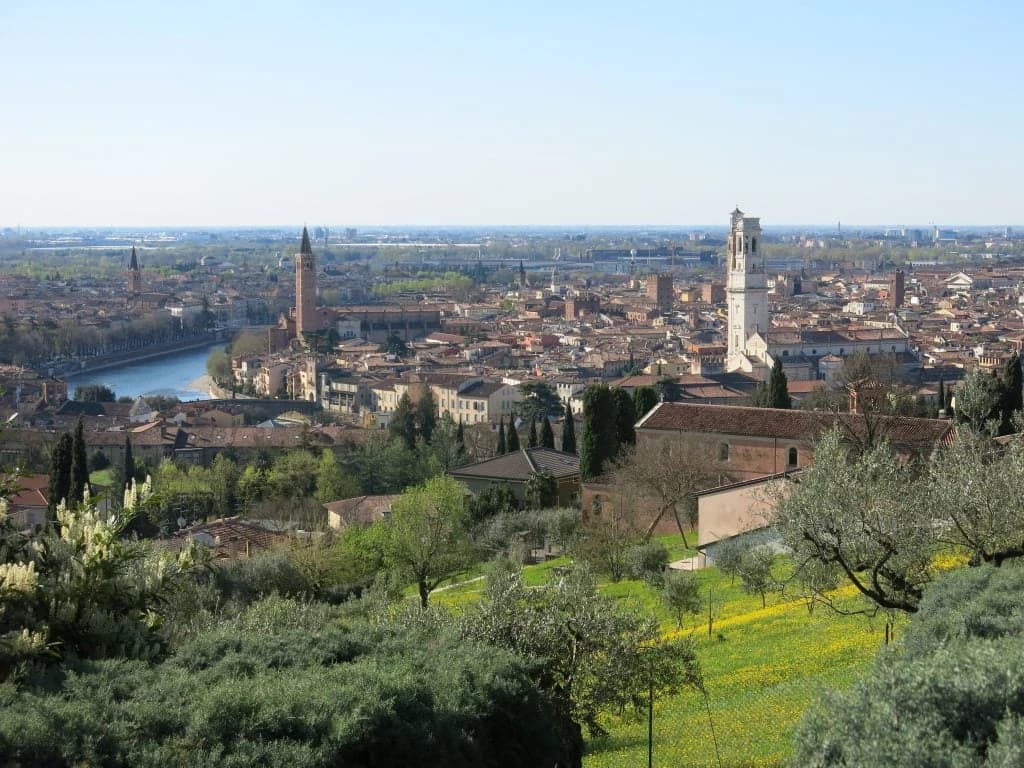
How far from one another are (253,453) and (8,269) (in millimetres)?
114020

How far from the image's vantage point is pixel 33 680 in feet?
21.4

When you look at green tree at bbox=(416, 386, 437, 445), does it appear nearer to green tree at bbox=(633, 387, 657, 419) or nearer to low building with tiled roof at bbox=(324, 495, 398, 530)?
low building with tiled roof at bbox=(324, 495, 398, 530)

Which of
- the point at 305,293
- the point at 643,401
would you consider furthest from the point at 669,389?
the point at 305,293

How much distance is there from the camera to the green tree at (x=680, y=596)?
1275 centimetres

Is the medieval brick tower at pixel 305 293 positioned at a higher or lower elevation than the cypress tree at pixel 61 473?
lower

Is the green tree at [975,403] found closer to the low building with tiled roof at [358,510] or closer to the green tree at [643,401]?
the green tree at [643,401]

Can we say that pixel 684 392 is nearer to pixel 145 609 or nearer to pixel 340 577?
pixel 340 577

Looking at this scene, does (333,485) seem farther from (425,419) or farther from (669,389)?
(669,389)

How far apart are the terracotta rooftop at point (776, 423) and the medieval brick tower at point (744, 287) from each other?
25.6 metres

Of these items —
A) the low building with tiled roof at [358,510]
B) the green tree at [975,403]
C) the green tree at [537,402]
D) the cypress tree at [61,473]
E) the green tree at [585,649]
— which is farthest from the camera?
the green tree at [537,402]

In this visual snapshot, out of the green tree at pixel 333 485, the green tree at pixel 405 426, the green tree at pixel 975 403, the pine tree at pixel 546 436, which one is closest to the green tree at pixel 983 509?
the green tree at pixel 975 403

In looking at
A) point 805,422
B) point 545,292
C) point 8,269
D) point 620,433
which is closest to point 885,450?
point 805,422

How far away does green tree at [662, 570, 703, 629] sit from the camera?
12.8 metres

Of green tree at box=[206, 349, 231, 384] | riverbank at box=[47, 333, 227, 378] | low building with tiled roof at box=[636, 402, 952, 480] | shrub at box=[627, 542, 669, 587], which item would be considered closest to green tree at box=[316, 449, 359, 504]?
low building with tiled roof at box=[636, 402, 952, 480]
